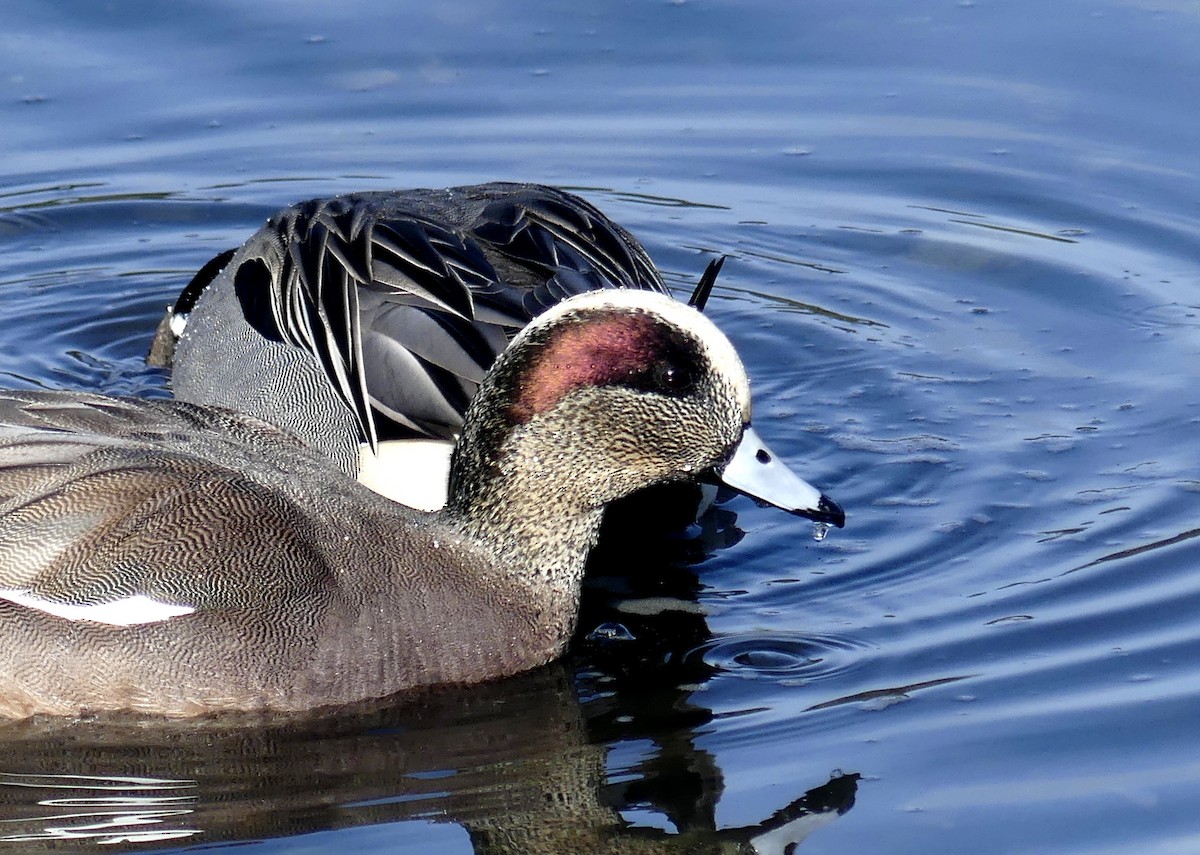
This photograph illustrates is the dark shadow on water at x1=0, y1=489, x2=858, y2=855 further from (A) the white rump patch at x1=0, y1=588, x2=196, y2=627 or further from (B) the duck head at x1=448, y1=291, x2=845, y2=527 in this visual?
(B) the duck head at x1=448, y1=291, x2=845, y2=527

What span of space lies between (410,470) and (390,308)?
49cm

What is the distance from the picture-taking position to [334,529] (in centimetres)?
484

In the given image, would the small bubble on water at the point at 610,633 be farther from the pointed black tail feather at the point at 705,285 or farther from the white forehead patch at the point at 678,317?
the pointed black tail feather at the point at 705,285

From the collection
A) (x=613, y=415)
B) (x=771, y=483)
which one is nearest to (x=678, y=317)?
(x=613, y=415)

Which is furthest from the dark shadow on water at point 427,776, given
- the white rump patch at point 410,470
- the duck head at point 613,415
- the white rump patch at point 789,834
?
the white rump patch at point 410,470

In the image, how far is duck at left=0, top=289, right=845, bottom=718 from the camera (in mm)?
4613

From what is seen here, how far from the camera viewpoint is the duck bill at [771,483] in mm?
4875

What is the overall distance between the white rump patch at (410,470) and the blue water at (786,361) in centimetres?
57

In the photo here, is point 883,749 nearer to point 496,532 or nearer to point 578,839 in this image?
point 578,839

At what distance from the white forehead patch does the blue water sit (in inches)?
31.2

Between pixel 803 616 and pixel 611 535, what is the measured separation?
840mm

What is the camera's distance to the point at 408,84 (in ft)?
30.2

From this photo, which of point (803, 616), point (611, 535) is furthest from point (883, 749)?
point (611, 535)

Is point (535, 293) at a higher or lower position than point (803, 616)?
higher
